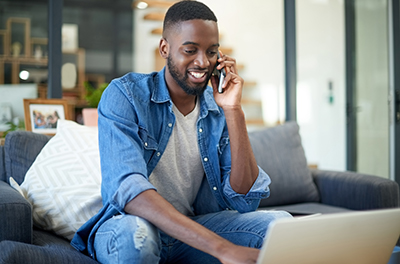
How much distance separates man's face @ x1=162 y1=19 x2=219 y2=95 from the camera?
1.26 meters

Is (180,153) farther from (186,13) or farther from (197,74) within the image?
(186,13)

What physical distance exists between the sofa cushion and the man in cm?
82

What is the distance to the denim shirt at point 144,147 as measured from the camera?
1.09m

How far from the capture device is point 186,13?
1.28m

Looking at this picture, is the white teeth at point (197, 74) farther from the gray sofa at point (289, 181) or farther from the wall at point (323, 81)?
the wall at point (323, 81)

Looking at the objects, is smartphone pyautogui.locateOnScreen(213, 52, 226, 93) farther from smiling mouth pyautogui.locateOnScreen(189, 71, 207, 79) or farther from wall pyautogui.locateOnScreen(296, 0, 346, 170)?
wall pyautogui.locateOnScreen(296, 0, 346, 170)

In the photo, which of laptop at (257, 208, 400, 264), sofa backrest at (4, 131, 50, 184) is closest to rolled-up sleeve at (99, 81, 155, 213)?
laptop at (257, 208, 400, 264)

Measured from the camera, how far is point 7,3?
3.65 metres

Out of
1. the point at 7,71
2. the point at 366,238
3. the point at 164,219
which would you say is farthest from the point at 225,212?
the point at 7,71

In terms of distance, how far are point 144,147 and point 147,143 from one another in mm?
14

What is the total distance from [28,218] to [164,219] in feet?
1.46

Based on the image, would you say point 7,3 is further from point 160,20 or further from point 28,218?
point 28,218

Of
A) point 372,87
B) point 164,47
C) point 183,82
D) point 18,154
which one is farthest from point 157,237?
point 372,87

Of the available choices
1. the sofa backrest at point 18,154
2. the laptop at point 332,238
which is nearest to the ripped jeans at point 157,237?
the laptop at point 332,238
